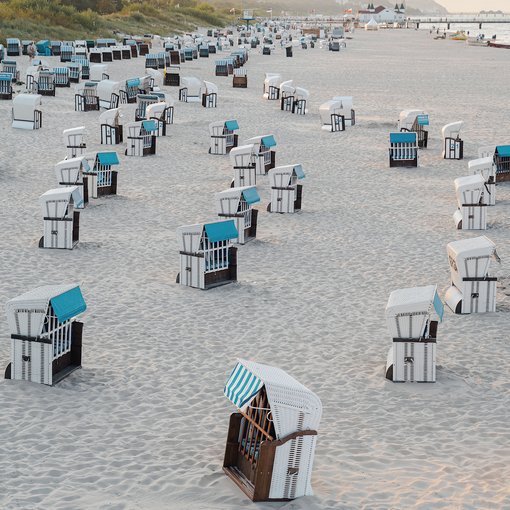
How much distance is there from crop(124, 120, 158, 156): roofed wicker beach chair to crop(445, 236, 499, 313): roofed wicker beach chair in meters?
16.2

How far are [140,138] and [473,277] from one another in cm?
1650

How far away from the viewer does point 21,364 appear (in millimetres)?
12016

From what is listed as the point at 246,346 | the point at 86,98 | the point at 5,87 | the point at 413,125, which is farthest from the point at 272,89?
the point at 246,346

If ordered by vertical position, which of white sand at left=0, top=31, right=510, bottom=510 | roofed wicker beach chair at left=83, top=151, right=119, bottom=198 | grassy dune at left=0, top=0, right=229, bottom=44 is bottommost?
white sand at left=0, top=31, right=510, bottom=510

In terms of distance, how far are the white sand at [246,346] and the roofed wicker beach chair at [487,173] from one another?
2.36ft

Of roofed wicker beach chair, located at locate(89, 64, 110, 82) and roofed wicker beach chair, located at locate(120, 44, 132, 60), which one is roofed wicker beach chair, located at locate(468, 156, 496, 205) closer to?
roofed wicker beach chair, located at locate(89, 64, 110, 82)

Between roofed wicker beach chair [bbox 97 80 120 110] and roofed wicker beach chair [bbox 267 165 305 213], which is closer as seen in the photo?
roofed wicker beach chair [bbox 267 165 305 213]

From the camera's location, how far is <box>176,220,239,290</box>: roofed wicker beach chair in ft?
54.0

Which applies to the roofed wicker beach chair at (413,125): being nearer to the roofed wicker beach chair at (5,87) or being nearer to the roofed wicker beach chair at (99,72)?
the roofed wicker beach chair at (5,87)

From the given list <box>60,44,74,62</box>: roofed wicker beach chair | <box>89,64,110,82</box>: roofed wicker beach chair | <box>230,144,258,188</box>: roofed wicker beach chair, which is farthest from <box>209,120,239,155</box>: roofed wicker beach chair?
<box>60,44,74,62</box>: roofed wicker beach chair

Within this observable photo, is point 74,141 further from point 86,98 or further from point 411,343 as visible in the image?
point 411,343

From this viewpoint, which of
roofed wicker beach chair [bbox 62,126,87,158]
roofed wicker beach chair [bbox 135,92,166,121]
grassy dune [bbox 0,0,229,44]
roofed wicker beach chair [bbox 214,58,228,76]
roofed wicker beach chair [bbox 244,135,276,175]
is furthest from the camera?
grassy dune [bbox 0,0,229,44]

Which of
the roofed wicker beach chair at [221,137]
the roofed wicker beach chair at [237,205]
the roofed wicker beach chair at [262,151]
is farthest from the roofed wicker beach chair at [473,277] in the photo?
the roofed wicker beach chair at [221,137]

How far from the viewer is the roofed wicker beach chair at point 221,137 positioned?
30812 millimetres
